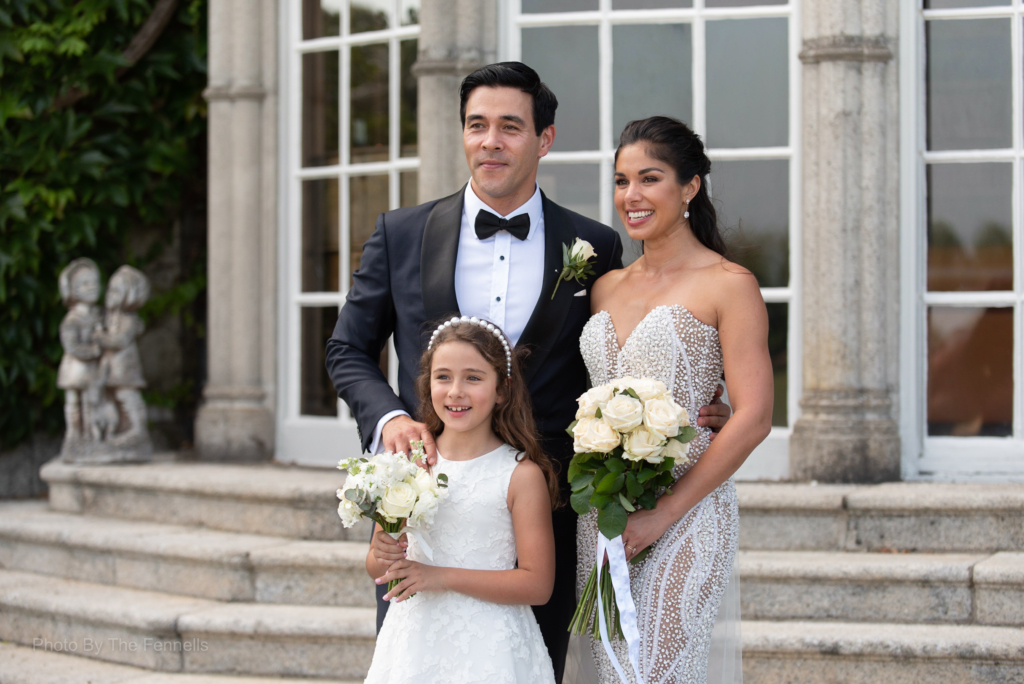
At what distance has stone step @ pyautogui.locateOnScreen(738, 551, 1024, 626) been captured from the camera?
12.7 ft

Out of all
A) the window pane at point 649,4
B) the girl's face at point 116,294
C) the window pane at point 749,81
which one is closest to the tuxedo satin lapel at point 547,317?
the window pane at point 749,81

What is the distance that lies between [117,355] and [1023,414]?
483 centimetres

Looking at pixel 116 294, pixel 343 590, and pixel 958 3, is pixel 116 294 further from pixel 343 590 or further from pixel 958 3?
pixel 958 3

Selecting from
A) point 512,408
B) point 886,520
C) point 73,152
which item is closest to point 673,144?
point 512,408

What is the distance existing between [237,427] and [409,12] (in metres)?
2.52

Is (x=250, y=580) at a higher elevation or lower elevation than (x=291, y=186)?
lower

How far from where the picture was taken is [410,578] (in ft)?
7.70

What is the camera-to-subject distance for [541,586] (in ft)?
7.93

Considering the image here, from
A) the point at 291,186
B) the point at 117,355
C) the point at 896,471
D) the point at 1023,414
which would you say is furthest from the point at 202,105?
the point at 1023,414

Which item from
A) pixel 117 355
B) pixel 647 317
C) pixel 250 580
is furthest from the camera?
pixel 117 355

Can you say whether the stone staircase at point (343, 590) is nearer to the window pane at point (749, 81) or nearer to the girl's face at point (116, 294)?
the girl's face at point (116, 294)

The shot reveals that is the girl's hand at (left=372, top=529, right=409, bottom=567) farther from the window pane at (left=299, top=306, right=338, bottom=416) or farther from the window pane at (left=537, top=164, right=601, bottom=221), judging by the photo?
the window pane at (left=299, top=306, right=338, bottom=416)

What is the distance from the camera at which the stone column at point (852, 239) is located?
4.73m

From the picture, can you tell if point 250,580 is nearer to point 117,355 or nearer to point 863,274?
point 117,355
